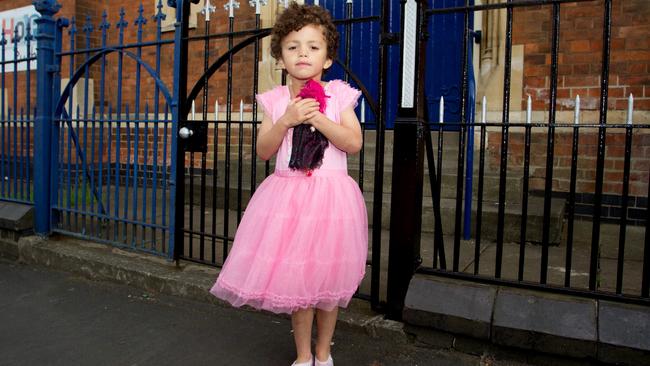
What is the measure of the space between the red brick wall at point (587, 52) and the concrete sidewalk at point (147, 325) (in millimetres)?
3054

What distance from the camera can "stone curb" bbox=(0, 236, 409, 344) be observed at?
2791 mm

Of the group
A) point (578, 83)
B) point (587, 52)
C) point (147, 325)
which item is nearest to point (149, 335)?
point (147, 325)

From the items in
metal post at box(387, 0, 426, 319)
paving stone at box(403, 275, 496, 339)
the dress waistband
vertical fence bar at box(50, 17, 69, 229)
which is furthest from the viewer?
vertical fence bar at box(50, 17, 69, 229)

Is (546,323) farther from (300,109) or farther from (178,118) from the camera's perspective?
(178,118)

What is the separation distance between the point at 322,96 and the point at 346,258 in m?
→ 0.66

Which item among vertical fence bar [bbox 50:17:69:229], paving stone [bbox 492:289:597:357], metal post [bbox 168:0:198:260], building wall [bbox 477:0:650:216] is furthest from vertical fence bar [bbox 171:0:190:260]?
building wall [bbox 477:0:650:216]

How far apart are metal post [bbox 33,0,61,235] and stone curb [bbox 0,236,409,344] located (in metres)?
0.26

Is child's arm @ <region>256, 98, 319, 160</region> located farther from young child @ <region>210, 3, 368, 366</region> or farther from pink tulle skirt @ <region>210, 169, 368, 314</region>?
pink tulle skirt @ <region>210, 169, 368, 314</region>

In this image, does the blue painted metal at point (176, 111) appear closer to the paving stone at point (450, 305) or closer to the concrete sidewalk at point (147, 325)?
the concrete sidewalk at point (147, 325)

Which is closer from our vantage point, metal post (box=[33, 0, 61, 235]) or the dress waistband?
the dress waistband

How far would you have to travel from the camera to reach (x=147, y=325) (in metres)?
2.96

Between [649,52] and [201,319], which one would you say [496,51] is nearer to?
[649,52]

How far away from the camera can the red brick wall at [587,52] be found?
436 centimetres

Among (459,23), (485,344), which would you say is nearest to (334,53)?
(485,344)
